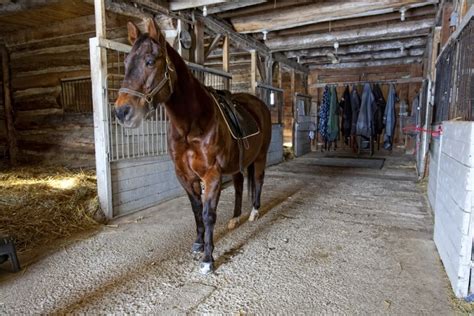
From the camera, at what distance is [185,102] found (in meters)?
1.81

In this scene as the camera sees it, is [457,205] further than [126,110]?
Yes

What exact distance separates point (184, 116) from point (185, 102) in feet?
0.28

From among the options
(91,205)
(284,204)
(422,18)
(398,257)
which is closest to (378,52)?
(422,18)

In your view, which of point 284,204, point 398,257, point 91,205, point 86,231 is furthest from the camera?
point 284,204

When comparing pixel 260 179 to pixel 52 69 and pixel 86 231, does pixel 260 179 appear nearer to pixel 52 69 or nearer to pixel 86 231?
pixel 86 231

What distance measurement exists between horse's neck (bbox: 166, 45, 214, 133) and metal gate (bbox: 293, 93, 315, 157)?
5231 mm

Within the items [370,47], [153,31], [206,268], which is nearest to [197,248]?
[206,268]

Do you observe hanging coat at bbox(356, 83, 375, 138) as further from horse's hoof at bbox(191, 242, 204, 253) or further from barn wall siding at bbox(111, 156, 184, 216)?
horse's hoof at bbox(191, 242, 204, 253)

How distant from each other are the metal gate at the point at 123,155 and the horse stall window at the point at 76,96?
271cm

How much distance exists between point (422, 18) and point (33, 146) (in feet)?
23.0

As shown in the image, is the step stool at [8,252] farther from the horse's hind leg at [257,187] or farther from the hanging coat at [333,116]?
the hanging coat at [333,116]

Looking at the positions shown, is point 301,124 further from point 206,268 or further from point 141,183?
point 206,268

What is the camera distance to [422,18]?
4453 millimetres

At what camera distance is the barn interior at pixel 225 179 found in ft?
5.21
